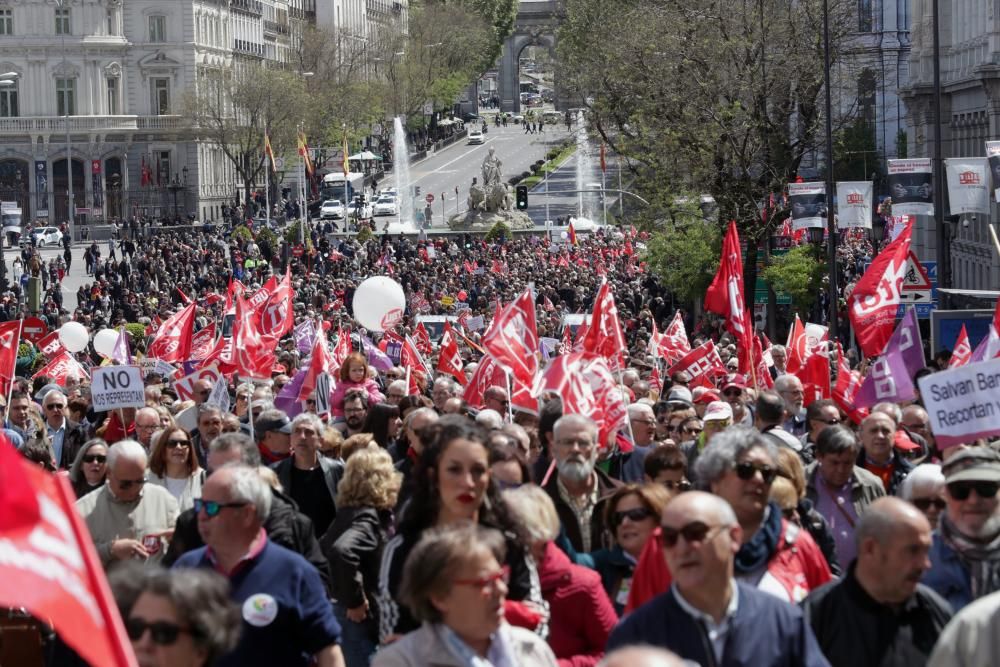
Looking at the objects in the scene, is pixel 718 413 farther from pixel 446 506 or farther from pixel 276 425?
pixel 446 506

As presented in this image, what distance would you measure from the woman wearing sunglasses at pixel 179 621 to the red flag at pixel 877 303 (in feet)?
47.5

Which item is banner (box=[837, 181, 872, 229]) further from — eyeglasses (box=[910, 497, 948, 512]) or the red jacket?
the red jacket

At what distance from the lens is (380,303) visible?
2469cm

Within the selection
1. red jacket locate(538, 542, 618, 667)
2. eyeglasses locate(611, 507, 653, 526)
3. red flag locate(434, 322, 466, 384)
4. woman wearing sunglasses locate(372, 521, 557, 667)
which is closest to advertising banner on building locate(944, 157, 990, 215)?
red flag locate(434, 322, 466, 384)

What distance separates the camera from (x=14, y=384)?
19.5m

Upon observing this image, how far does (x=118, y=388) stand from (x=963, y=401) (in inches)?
317

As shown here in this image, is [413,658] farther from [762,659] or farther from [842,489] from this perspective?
[842,489]

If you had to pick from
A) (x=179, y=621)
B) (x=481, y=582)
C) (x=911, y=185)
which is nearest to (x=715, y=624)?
(x=481, y=582)

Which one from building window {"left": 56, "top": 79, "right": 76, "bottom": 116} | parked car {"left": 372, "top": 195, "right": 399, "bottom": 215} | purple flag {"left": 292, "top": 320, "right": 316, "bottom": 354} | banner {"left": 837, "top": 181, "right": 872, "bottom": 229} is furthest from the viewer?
building window {"left": 56, "top": 79, "right": 76, "bottom": 116}

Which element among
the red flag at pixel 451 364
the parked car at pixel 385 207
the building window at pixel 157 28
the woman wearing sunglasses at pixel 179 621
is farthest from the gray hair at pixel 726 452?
the building window at pixel 157 28

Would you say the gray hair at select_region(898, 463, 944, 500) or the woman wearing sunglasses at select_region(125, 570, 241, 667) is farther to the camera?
the gray hair at select_region(898, 463, 944, 500)

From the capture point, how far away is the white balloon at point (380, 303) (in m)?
24.6

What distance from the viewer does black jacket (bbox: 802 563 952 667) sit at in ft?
22.0

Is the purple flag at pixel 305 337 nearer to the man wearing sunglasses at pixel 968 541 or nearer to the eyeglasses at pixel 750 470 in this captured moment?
the eyeglasses at pixel 750 470
